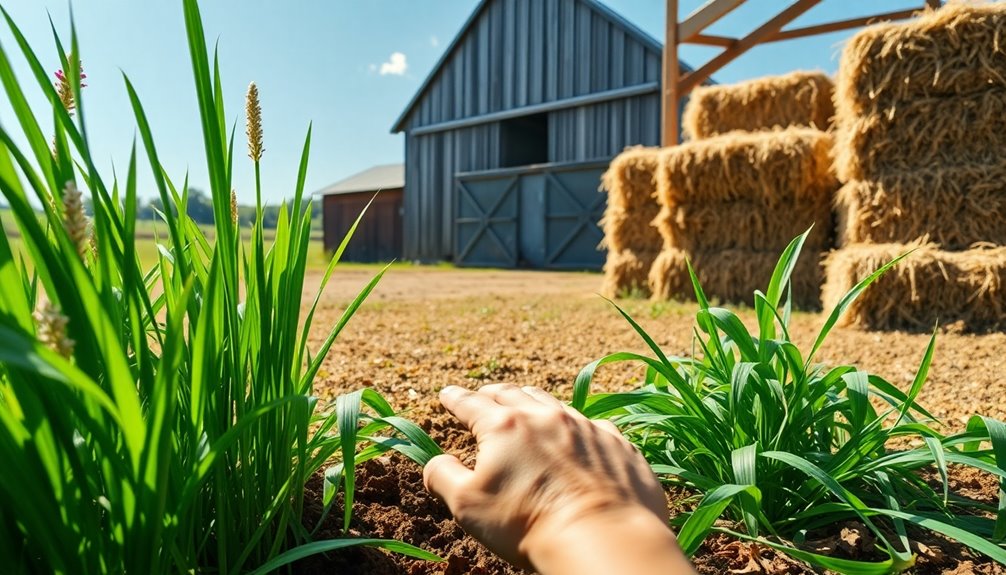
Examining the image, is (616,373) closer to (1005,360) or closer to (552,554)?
(1005,360)

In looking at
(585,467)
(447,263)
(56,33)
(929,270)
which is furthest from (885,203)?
(447,263)

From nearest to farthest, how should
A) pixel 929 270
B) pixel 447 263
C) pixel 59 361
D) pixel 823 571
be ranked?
pixel 59 361 → pixel 823 571 → pixel 929 270 → pixel 447 263

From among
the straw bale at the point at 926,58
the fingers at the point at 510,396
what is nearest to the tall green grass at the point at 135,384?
the fingers at the point at 510,396

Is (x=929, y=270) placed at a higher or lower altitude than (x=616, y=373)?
higher

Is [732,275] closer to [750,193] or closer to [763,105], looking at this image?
[750,193]

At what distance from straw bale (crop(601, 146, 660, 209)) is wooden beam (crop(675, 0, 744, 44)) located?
1201 millimetres

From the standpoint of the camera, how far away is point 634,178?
724 centimetres

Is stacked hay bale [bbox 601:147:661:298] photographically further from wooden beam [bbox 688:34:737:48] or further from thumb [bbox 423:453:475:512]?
thumb [bbox 423:453:475:512]

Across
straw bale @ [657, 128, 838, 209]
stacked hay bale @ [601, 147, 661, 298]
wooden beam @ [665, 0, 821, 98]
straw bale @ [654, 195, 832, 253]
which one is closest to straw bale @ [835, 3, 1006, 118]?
straw bale @ [657, 128, 838, 209]

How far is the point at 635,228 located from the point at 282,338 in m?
6.63

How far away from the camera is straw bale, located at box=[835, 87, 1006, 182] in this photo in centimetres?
425

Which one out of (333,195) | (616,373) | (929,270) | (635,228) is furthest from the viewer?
(333,195)

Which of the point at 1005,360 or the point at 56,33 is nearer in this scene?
the point at 56,33

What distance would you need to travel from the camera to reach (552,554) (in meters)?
0.71
